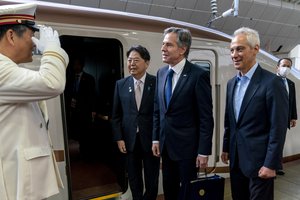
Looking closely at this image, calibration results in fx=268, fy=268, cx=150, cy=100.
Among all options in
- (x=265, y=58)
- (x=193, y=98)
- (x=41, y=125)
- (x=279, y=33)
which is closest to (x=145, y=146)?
(x=193, y=98)

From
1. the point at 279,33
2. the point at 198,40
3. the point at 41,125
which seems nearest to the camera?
the point at 41,125

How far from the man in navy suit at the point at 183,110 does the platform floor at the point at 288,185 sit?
1.25 m

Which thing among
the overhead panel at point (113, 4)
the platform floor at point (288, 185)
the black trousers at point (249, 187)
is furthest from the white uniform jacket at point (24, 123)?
the overhead panel at point (113, 4)

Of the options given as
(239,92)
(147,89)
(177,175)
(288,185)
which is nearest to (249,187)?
(177,175)

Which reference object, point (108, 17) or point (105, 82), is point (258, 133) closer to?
point (108, 17)

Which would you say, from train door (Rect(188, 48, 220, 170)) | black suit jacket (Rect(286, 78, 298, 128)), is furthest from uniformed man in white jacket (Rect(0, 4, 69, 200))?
black suit jacket (Rect(286, 78, 298, 128))

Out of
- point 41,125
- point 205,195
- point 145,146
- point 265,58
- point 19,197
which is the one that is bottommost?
point 205,195

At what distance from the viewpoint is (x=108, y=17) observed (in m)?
2.93

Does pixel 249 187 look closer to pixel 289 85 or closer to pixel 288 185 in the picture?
pixel 288 185

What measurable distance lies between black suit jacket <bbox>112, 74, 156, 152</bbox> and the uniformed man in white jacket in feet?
4.32

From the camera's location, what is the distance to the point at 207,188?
7.64ft

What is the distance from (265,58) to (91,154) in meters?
3.25

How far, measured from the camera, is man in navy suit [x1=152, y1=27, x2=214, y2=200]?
2.27 m

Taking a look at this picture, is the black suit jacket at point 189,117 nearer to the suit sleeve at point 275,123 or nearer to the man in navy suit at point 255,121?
the man in navy suit at point 255,121
